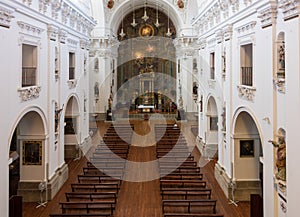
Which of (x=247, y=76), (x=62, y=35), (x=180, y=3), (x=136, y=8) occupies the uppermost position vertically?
(x=136, y=8)

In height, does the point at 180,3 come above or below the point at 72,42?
above

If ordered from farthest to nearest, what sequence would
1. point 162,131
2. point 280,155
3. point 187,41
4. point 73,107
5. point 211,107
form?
point 187,41, point 162,131, point 211,107, point 73,107, point 280,155

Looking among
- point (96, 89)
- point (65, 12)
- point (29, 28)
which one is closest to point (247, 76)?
point (29, 28)

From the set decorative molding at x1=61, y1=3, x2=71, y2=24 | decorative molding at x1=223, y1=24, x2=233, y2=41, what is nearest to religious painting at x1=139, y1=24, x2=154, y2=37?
decorative molding at x1=61, y1=3, x2=71, y2=24

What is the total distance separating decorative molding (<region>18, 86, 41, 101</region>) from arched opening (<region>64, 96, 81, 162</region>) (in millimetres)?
6237

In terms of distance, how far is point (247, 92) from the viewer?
11.0 m

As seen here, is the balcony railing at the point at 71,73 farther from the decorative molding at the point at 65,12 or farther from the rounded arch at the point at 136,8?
the rounded arch at the point at 136,8

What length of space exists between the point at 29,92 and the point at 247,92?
682 cm

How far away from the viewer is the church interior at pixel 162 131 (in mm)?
8609

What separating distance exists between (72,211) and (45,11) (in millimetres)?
6951

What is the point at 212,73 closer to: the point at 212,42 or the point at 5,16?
the point at 212,42

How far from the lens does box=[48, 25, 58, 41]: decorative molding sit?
12842mm

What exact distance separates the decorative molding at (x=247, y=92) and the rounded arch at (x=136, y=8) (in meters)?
19.8

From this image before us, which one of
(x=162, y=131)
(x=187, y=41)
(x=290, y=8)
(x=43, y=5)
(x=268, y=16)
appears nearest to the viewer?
(x=290, y=8)
